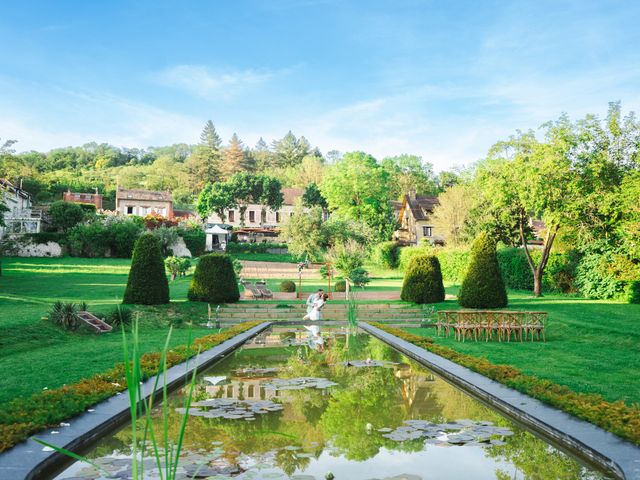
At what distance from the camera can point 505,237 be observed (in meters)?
29.5

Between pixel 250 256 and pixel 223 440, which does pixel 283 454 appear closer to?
pixel 223 440

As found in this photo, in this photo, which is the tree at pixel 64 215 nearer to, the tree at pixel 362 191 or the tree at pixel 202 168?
the tree at pixel 362 191

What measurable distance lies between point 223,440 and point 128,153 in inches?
4517

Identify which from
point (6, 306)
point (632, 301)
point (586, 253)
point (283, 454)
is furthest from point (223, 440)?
point (586, 253)

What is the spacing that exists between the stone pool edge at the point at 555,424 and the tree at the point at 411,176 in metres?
72.1

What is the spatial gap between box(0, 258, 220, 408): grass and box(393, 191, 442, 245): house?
39.1m

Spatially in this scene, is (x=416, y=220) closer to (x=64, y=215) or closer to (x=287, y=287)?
(x=64, y=215)

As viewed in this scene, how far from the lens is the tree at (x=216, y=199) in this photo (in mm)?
65312

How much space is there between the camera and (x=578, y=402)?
6.52 metres

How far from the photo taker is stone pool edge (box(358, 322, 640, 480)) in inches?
188

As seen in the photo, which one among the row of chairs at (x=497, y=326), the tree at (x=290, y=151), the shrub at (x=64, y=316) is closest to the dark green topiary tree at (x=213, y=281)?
the shrub at (x=64, y=316)

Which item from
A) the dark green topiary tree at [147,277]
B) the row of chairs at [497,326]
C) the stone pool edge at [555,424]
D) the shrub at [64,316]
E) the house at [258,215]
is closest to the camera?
the stone pool edge at [555,424]

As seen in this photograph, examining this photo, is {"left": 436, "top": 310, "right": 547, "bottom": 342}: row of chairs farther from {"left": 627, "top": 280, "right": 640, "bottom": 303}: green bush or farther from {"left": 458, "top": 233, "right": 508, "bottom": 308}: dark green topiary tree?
{"left": 627, "top": 280, "right": 640, "bottom": 303}: green bush

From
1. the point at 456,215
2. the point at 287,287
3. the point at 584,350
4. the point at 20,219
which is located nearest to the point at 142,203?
the point at 20,219
